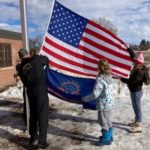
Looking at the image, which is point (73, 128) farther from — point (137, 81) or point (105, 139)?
point (137, 81)

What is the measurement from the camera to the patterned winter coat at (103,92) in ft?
21.7

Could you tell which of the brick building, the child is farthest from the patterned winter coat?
the brick building

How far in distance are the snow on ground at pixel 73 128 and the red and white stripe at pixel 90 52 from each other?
127 centimetres

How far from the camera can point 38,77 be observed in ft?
21.7

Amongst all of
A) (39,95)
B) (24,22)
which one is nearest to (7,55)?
(24,22)

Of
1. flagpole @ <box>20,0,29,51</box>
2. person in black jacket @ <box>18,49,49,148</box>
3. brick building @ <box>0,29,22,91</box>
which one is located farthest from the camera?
brick building @ <box>0,29,22,91</box>

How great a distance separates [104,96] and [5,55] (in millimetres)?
13269

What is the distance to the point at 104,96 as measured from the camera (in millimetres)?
6711

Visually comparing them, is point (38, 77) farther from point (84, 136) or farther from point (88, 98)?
point (84, 136)

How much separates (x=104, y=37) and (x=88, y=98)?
1.70 metres

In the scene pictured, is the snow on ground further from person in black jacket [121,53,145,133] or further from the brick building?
the brick building

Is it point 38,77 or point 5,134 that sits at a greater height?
point 38,77

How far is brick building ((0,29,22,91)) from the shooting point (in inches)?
727

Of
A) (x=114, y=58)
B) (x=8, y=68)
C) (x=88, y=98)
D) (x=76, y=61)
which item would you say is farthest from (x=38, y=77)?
(x=8, y=68)
